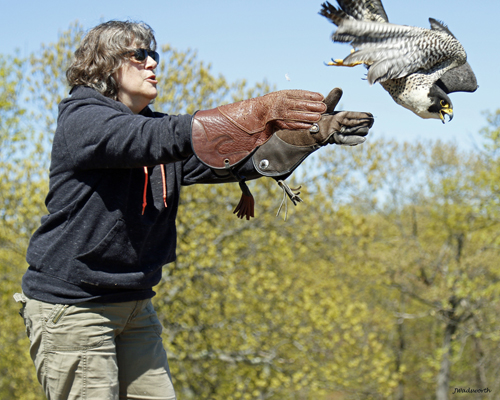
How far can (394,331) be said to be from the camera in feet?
68.1

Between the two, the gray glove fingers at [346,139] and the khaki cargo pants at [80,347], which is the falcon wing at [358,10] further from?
the khaki cargo pants at [80,347]

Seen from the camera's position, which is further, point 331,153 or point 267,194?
point 331,153

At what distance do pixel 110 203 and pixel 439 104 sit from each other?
157 centimetres

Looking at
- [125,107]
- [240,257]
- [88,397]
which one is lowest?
[240,257]

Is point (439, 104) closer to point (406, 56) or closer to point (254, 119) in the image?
point (406, 56)

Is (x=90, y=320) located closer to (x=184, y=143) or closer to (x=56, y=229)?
Answer: (x=56, y=229)

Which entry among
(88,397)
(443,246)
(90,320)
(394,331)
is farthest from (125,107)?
(394,331)

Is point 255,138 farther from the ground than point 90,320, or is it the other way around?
point 255,138

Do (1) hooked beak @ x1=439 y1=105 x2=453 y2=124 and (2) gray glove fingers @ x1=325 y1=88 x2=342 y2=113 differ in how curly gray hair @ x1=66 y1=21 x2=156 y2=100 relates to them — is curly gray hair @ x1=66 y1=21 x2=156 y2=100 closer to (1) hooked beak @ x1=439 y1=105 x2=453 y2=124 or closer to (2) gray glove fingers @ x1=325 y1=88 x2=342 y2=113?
(2) gray glove fingers @ x1=325 y1=88 x2=342 y2=113

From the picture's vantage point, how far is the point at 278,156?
1.93m

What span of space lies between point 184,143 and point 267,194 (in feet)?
26.9

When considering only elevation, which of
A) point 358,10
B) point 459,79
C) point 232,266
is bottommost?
point 232,266

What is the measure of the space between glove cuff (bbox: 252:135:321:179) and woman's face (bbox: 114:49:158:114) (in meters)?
0.57

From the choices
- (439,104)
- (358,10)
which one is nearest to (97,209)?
(358,10)
